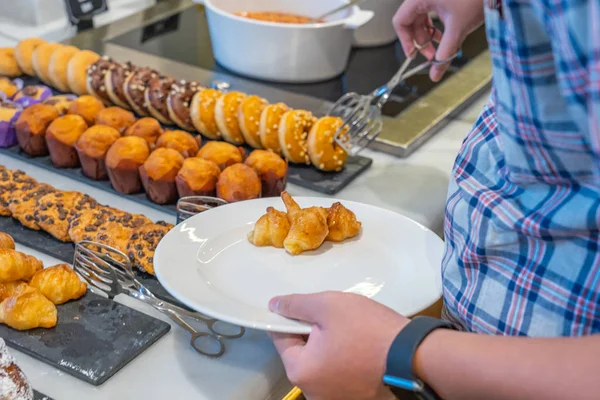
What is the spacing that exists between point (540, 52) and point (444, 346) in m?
0.27

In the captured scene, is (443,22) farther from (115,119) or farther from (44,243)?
(44,243)

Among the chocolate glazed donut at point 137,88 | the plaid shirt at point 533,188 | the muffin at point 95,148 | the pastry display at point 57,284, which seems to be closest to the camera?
the plaid shirt at point 533,188

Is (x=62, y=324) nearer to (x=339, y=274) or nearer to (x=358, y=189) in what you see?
(x=339, y=274)

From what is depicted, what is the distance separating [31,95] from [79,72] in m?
0.11

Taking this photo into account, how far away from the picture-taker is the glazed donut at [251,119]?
142 cm

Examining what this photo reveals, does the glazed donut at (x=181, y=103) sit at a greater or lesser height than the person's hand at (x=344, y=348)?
lesser

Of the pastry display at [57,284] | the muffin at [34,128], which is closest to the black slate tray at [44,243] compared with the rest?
the pastry display at [57,284]

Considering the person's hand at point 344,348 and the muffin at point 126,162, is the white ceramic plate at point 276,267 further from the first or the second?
the muffin at point 126,162

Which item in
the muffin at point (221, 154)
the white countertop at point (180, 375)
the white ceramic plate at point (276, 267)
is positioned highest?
the white ceramic plate at point (276, 267)

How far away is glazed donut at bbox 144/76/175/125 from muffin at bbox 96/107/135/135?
4.2 inches

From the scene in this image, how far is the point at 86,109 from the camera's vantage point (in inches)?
56.0

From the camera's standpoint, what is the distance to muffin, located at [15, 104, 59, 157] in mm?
1361

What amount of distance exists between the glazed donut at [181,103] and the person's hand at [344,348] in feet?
2.56

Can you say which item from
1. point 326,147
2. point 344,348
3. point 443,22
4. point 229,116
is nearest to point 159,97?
point 229,116
